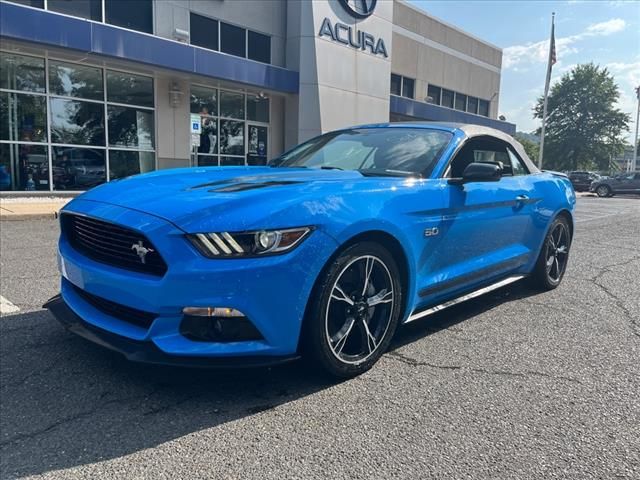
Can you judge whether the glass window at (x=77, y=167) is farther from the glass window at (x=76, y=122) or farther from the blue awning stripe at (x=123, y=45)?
the blue awning stripe at (x=123, y=45)

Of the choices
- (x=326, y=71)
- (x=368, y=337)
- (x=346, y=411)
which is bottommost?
(x=346, y=411)

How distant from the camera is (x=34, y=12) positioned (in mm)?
11445

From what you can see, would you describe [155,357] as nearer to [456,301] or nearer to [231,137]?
[456,301]

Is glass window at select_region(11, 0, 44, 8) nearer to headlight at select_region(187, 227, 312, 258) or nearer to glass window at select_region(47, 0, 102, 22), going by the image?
glass window at select_region(47, 0, 102, 22)

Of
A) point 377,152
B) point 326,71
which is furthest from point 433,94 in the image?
point 377,152

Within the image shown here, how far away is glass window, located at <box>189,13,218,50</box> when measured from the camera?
52.1 ft

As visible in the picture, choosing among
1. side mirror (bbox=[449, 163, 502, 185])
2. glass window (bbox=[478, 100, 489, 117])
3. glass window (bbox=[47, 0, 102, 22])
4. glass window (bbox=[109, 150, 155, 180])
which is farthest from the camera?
glass window (bbox=[478, 100, 489, 117])

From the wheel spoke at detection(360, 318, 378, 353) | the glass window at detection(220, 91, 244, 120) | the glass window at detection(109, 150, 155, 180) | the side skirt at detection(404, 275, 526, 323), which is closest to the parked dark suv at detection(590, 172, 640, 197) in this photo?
the glass window at detection(220, 91, 244, 120)

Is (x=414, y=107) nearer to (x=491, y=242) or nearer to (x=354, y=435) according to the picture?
(x=491, y=242)

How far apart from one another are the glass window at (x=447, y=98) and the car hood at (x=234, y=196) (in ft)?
91.8

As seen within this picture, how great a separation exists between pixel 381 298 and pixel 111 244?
5.18 ft

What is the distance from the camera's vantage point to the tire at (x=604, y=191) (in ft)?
105

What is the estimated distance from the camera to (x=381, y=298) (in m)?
3.13

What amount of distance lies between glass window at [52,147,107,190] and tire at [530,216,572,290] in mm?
12564
